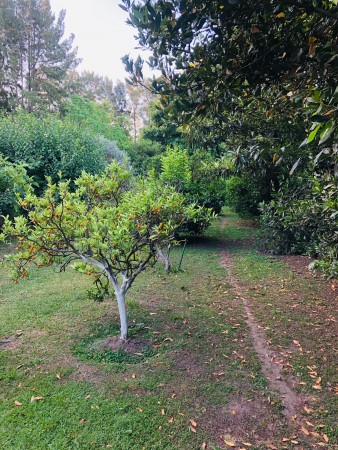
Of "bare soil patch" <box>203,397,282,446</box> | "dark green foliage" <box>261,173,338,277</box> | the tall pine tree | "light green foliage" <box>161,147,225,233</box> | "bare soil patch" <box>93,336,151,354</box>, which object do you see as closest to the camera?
"bare soil patch" <box>203,397,282,446</box>

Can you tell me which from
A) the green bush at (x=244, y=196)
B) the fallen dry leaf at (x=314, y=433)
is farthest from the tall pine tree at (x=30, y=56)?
the fallen dry leaf at (x=314, y=433)

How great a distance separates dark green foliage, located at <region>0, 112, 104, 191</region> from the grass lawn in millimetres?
5118

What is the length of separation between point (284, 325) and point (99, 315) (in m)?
2.46

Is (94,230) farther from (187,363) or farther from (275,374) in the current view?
(275,374)

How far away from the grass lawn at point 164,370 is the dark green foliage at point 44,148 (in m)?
5.12

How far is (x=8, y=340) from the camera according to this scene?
3.44 m

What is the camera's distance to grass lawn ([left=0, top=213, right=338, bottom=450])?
7.18ft

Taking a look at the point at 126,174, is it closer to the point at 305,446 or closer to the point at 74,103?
the point at 305,446

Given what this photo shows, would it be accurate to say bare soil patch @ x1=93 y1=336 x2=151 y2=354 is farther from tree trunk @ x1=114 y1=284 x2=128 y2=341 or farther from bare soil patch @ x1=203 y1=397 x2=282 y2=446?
bare soil patch @ x1=203 y1=397 x2=282 y2=446

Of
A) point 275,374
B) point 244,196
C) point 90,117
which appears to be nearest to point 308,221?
point 275,374

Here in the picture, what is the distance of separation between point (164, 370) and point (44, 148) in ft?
27.9

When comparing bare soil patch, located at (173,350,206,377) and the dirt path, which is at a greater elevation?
bare soil patch, located at (173,350,206,377)

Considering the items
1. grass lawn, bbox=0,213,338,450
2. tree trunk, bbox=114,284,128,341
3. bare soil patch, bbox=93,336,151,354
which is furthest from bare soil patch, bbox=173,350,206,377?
tree trunk, bbox=114,284,128,341

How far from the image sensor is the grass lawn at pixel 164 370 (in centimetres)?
219
